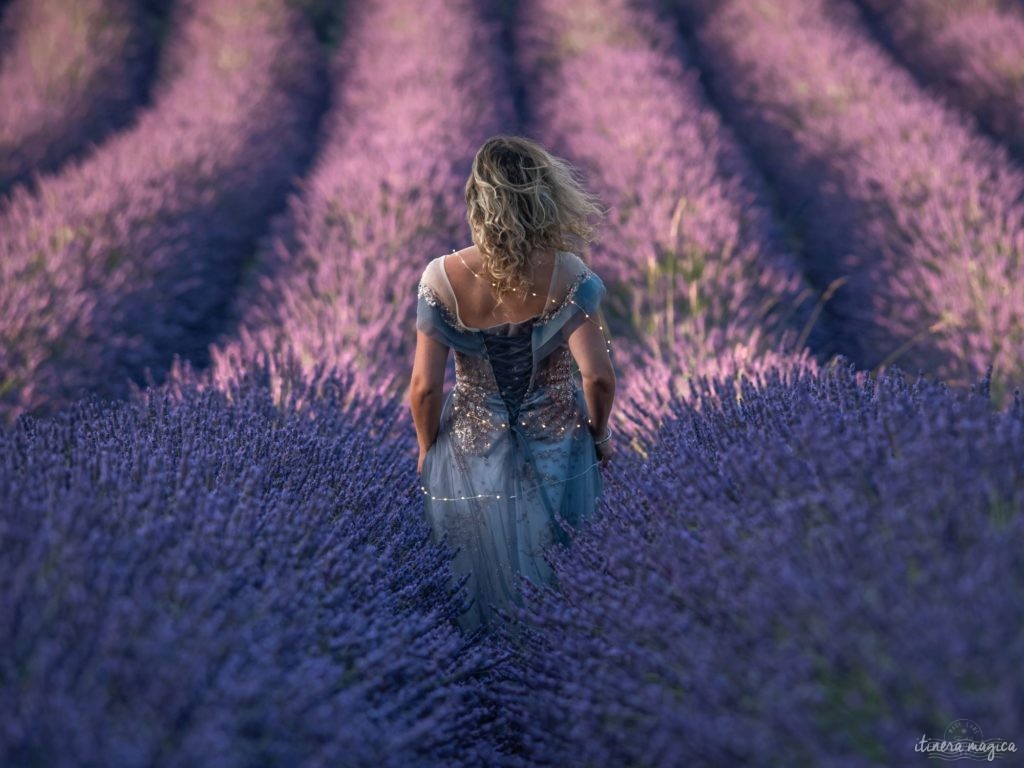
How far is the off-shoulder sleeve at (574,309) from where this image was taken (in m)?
2.46

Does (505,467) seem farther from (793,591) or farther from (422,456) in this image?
(793,591)

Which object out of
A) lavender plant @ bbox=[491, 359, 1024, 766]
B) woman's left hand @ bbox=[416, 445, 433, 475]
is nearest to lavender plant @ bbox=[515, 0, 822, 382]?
woman's left hand @ bbox=[416, 445, 433, 475]

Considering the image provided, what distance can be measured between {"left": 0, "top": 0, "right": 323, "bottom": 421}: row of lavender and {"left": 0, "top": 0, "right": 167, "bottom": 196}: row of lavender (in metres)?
0.39

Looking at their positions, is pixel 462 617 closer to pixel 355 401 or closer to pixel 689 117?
pixel 355 401

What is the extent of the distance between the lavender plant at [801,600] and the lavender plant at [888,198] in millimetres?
1365

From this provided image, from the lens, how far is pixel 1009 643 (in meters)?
1.11

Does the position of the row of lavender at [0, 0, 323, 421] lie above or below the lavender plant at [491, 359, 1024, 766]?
above

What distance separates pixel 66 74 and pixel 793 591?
29.6 feet

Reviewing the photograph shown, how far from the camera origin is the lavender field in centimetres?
126

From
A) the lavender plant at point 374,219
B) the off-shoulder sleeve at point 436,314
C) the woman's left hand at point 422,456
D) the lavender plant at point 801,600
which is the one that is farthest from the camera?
the lavender plant at point 374,219

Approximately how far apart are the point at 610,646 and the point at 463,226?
346 cm

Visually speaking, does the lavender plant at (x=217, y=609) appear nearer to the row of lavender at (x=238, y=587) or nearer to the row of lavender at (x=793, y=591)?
the row of lavender at (x=238, y=587)

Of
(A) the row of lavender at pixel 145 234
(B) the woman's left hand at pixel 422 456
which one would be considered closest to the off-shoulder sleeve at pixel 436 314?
(B) the woman's left hand at pixel 422 456

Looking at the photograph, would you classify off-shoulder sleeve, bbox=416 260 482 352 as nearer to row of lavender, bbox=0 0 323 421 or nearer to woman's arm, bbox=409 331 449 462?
woman's arm, bbox=409 331 449 462
